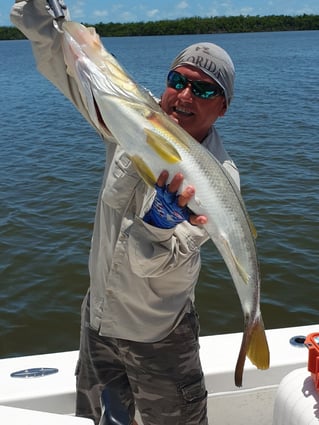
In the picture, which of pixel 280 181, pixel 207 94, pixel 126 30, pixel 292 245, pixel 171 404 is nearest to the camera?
pixel 207 94

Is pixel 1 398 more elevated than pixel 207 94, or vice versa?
pixel 207 94

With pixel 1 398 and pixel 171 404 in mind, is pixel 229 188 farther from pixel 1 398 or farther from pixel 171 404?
pixel 1 398

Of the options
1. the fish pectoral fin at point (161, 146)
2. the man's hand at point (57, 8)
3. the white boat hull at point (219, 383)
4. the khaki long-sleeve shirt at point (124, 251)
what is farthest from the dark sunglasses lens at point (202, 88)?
the white boat hull at point (219, 383)

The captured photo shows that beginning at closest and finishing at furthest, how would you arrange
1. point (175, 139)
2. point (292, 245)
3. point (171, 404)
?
point (175, 139) → point (171, 404) → point (292, 245)

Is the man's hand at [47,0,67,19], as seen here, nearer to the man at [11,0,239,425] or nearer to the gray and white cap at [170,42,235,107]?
the man at [11,0,239,425]

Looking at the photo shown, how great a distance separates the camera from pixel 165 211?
2262 mm

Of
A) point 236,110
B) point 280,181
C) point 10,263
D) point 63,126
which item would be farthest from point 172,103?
point 236,110

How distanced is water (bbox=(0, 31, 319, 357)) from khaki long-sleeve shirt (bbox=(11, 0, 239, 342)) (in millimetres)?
3863

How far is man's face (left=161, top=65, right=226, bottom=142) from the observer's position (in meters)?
2.60

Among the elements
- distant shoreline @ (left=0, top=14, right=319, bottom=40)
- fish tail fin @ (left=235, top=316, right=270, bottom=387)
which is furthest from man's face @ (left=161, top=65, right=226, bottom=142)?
distant shoreline @ (left=0, top=14, right=319, bottom=40)

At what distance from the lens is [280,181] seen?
452 inches

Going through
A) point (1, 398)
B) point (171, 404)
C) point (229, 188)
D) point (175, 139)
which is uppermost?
point (175, 139)

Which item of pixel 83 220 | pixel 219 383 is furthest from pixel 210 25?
pixel 219 383

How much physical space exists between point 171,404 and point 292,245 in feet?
20.2
